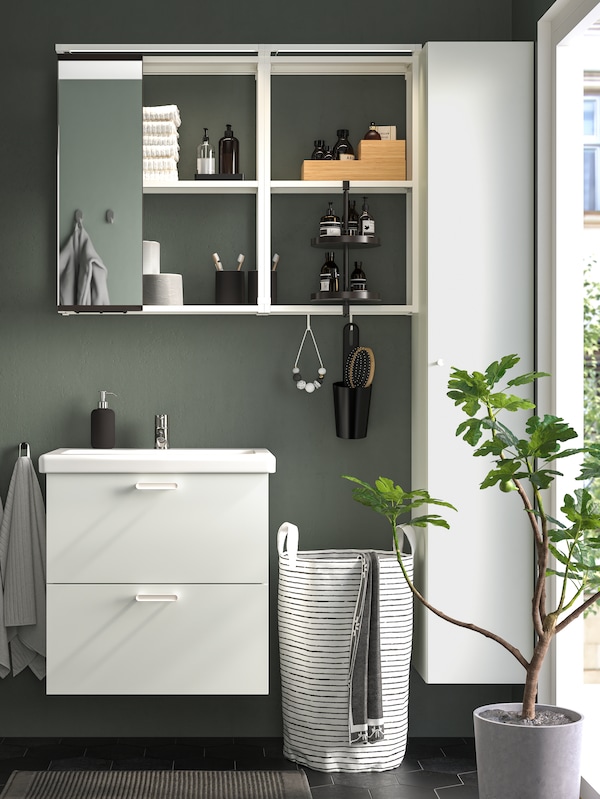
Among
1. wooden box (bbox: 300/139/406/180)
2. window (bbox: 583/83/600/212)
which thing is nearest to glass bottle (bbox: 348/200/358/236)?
wooden box (bbox: 300/139/406/180)

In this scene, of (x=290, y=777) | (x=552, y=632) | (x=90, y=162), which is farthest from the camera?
(x=90, y=162)

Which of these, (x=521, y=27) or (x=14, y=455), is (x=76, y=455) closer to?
(x=14, y=455)

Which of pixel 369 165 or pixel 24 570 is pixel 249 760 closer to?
pixel 24 570

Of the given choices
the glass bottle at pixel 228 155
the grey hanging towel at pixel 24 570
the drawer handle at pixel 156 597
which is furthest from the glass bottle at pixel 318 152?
the drawer handle at pixel 156 597

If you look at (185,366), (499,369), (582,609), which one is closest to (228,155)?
(185,366)

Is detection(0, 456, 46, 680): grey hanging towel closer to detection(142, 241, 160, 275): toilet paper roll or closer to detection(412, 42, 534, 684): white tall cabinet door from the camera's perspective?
detection(142, 241, 160, 275): toilet paper roll

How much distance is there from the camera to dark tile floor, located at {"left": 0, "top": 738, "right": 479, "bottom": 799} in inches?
113

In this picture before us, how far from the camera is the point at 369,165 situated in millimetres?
3209

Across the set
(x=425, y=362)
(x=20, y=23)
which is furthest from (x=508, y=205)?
(x=20, y=23)

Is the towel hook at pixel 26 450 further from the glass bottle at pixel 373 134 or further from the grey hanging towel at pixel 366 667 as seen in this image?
the glass bottle at pixel 373 134

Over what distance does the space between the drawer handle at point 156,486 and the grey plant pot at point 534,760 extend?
1.20 meters

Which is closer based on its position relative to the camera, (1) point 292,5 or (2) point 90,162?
(2) point 90,162

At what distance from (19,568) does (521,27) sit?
8.44ft

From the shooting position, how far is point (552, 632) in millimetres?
2332
